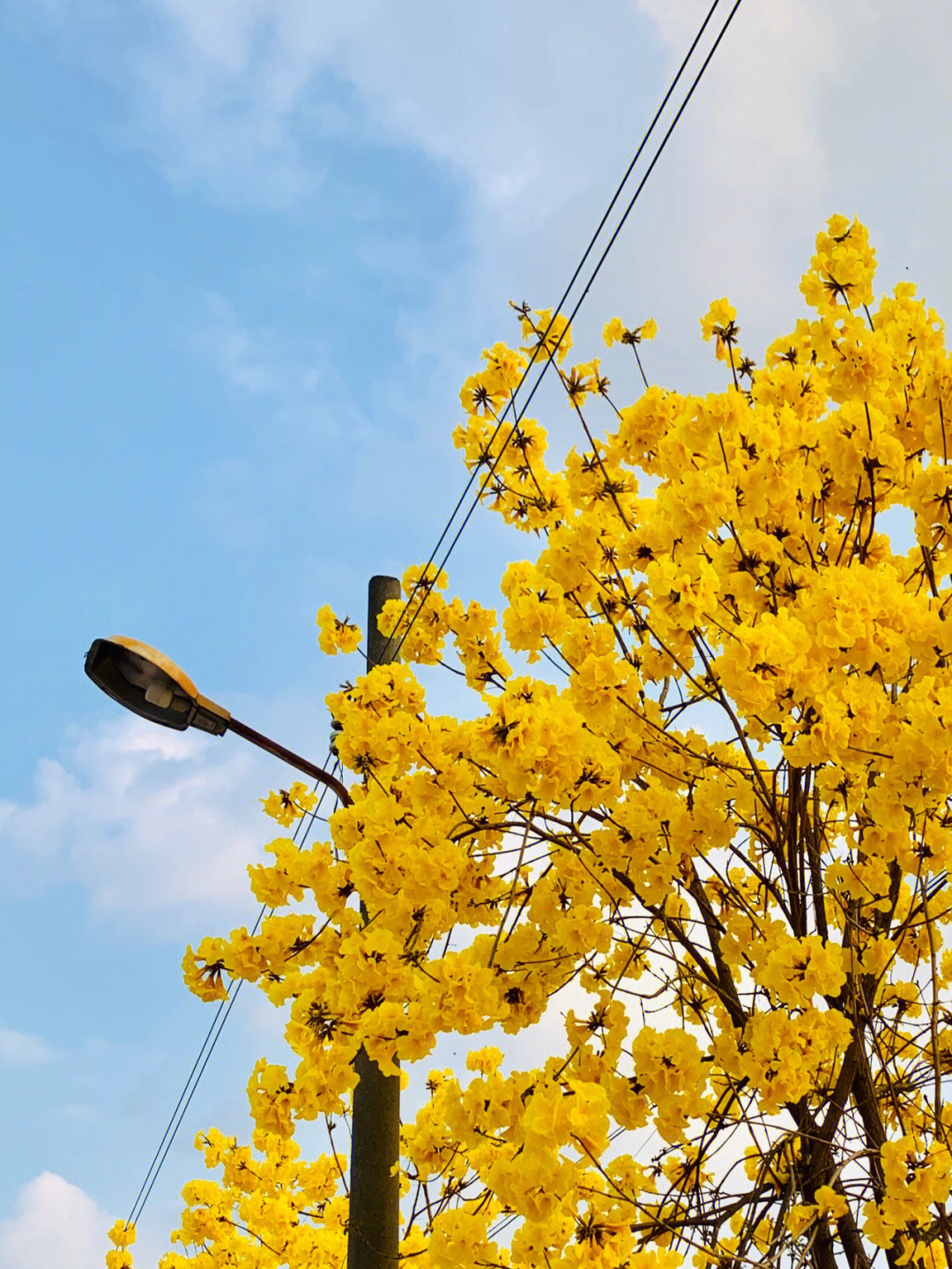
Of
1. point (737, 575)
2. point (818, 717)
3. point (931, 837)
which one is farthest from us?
point (931, 837)

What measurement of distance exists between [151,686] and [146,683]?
20 mm

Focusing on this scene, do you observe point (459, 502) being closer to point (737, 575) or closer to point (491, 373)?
point (491, 373)

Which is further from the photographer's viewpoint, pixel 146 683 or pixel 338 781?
pixel 338 781

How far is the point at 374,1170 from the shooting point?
3291 millimetres

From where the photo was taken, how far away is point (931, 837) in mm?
3348

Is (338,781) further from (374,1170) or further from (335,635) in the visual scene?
(374,1170)

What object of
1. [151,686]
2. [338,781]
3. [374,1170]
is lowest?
[374,1170]

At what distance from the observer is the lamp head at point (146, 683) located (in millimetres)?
3766

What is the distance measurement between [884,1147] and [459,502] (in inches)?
94.1

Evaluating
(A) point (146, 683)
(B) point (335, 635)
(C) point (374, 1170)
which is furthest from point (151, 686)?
(C) point (374, 1170)

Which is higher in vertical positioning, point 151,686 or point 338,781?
point 151,686

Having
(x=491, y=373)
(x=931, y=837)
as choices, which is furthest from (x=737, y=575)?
(x=491, y=373)

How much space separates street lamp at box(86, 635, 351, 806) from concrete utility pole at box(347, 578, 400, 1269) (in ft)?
3.29

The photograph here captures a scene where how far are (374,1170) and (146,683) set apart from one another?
1.83 meters
